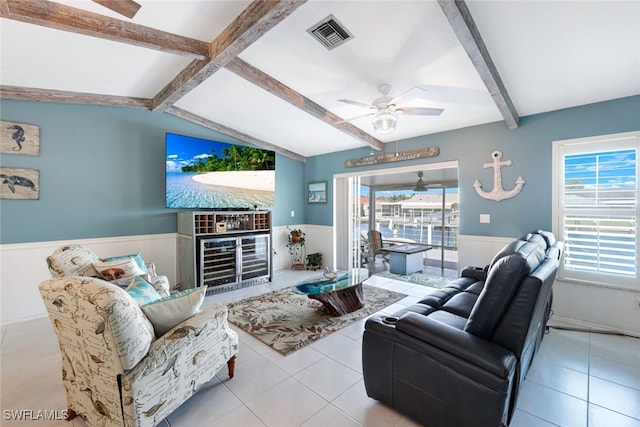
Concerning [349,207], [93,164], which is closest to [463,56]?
[349,207]

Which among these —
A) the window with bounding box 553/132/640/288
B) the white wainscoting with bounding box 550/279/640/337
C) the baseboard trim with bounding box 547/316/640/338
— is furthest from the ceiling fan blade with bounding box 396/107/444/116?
the baseboard trim with bounding box 547/316/640/338

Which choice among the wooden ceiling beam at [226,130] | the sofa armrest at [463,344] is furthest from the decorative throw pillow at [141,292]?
the wooden ceiling beam at [226,130]

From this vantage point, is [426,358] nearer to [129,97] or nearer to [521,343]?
[521,343]

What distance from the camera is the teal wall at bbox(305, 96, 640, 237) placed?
123 inches

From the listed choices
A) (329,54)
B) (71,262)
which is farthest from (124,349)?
(329,54)

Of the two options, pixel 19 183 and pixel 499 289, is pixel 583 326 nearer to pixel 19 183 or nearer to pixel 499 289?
pixel 499 289

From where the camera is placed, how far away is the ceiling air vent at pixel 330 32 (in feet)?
7.72

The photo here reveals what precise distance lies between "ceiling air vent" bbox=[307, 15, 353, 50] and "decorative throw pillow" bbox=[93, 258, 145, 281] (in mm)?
2948

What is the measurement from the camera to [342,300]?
346cm

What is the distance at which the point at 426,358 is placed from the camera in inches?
63.9

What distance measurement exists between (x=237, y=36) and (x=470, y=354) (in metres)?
2.95

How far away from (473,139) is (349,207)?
2.71 m

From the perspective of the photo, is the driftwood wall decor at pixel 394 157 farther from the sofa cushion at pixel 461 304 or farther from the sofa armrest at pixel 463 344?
the sofa armrest at pixel 463 344

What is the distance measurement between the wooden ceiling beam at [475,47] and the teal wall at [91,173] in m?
4.23
